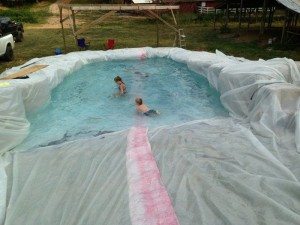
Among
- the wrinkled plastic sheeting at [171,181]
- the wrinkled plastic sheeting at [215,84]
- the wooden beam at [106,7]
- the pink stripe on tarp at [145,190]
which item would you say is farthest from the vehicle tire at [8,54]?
the pink stripe on tarp at [145,190]

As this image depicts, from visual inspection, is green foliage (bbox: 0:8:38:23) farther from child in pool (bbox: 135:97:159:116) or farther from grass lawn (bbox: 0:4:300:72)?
child in pool (bbox: 135:97:159:116)

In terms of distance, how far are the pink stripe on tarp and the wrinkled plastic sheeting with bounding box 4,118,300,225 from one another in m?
0.10

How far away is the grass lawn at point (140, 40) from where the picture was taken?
49.4 ft

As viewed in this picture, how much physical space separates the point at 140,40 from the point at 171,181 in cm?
1598

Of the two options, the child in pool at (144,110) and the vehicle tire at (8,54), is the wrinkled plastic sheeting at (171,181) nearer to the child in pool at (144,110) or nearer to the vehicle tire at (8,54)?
the child in pool at (144,110)

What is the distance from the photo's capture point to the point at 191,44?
1792 centimetres

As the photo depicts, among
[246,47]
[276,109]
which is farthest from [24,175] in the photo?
[246,47]

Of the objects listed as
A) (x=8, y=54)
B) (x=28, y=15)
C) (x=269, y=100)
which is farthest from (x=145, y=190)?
(x=28, y=15)

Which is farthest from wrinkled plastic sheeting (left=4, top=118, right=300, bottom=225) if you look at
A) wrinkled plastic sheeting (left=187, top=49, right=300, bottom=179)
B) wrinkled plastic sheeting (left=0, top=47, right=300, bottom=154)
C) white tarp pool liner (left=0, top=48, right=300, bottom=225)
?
wrinkled plastic sheeting (left=0, top=47, right=300, bottom=154)

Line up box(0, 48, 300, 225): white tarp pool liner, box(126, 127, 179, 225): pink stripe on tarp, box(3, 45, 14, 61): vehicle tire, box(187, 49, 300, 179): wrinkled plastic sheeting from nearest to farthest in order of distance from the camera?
1. box(126, 127, 179, 225): pink stripe on tarp
2. box(0, 48, 300, 225): white tarp pool liner
3. box(187, 49, 300, 179): wrinkled plastic sheeting
4. box(3, 45, 14, 61): vehicle tire

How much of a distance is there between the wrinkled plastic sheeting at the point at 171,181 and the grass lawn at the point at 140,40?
9174mm

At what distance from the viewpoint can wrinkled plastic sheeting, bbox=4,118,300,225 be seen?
3.78 m

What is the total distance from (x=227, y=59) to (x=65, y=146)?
777 centimetres

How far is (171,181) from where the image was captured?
14.5ft
